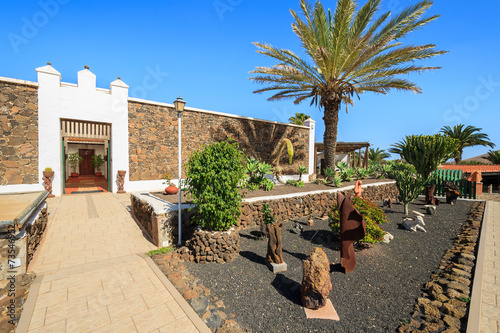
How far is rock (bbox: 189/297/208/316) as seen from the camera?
3.08 m

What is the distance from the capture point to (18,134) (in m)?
8.55

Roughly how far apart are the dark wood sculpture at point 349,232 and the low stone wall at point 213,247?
87.7 inches

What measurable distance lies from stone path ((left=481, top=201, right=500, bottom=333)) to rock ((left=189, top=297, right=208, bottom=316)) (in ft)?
11.5

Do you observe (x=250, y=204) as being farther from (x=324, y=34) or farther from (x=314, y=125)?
(x=314, y=125)

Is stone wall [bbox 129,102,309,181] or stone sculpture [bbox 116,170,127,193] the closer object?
stone sculpture [bbox 116,170,127,193]

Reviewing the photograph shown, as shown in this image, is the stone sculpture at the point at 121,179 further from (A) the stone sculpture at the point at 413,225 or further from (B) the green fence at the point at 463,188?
(B) the green fence at the point at 463,188

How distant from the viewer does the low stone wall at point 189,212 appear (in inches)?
212

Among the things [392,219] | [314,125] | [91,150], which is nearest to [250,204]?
[392,219]

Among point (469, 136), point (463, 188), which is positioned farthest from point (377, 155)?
point (463, 188)

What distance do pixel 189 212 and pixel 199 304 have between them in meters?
2.80

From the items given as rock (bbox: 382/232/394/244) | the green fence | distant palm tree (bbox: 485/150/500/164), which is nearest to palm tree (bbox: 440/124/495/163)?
distant palm tree (bbox: 485/150/500/164)

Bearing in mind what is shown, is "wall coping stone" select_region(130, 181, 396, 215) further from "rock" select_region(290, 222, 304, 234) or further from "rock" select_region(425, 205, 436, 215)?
"rock" select_region(425, 205, 436, 215)

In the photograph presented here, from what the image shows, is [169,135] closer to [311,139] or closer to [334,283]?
[334,283]

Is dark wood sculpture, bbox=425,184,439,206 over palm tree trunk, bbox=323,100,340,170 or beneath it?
beneath
